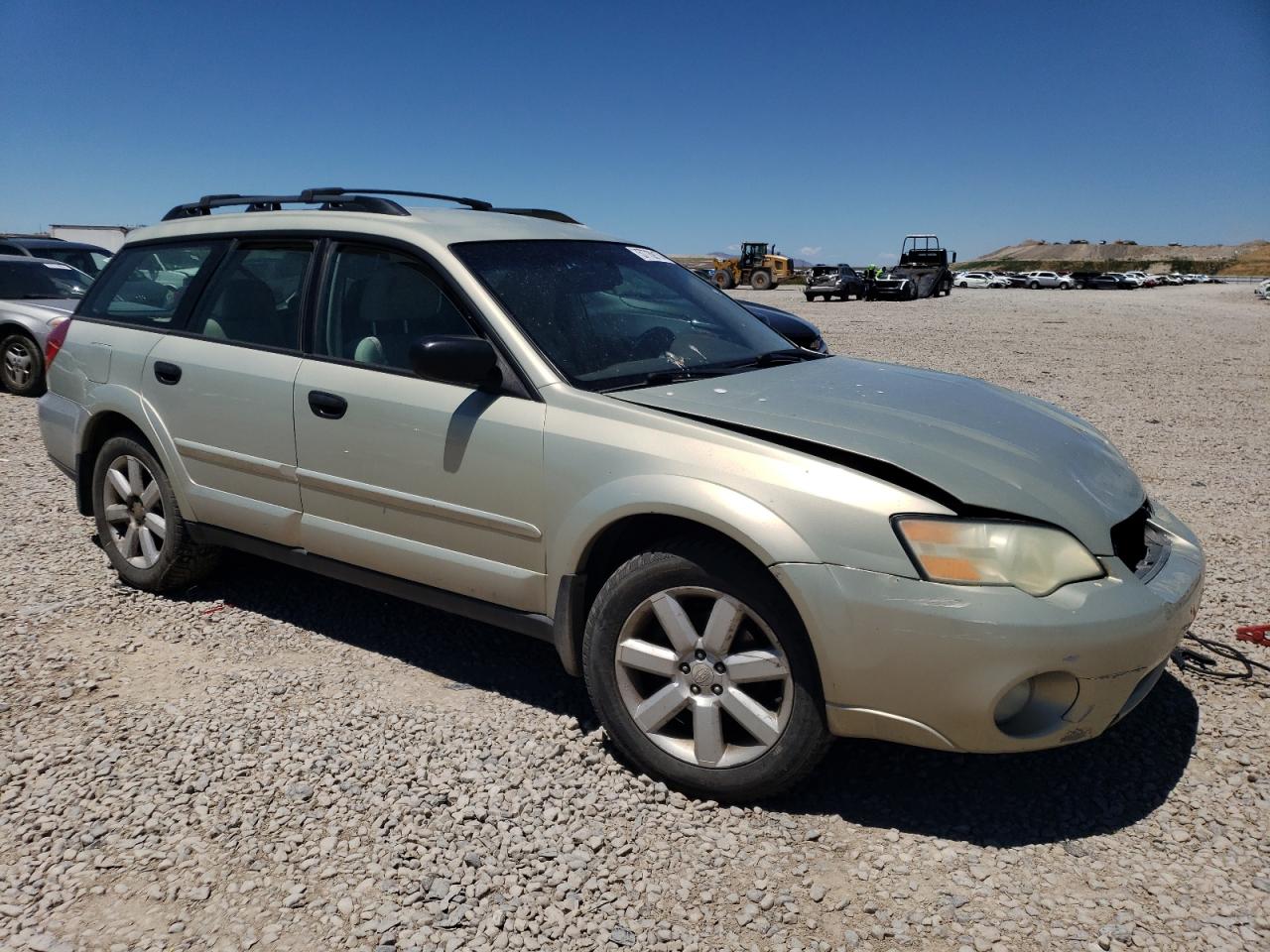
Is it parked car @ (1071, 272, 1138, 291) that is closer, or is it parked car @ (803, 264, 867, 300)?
parked car @ (803, 264, 867, 300)

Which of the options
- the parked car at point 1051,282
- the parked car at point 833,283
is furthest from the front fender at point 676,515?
the parked car at point 1051,282

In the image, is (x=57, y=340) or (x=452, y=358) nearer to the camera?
(x=452, y=358)

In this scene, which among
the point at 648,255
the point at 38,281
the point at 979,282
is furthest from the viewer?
the point at 979,282

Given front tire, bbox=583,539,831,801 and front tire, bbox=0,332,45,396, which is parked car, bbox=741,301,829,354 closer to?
front tire, bbox=583,539,831,801

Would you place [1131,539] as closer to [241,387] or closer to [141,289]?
[241,387]

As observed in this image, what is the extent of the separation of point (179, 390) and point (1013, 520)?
330cm

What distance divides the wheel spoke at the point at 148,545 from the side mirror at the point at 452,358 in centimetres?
210

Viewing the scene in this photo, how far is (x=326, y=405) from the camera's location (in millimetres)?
3584

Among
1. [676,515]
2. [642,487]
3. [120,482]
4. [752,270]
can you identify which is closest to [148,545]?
[120,482]

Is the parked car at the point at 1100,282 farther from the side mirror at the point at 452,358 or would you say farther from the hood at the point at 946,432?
the side mirror at the point at 452,358

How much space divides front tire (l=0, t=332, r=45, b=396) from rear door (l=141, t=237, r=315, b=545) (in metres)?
7.90

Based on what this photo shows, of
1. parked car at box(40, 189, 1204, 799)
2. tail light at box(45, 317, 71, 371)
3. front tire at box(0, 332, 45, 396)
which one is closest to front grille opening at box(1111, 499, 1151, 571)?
parked car at box(40, 189, 1204, 799)

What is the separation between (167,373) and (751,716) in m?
2.92

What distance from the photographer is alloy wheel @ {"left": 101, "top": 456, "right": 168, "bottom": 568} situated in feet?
14.5
